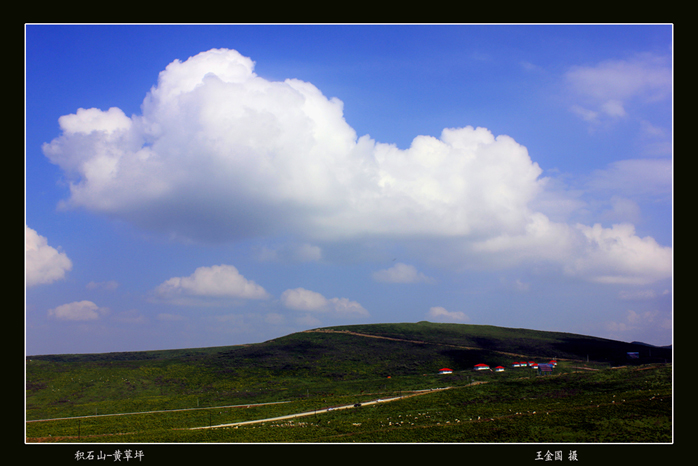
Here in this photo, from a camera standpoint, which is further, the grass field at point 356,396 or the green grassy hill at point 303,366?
the green grassy hill at point 303,366

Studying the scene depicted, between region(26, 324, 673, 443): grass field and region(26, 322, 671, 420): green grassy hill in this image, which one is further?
region(26, 322, 671, 420): green grassy hill

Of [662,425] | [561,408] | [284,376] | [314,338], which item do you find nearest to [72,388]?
[284,376]

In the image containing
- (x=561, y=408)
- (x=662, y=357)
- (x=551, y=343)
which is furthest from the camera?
(x=551, y=343)

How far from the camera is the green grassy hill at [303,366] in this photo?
87.3 metres

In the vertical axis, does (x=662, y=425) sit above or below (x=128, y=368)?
above

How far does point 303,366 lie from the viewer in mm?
120312

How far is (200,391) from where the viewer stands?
9669 cm

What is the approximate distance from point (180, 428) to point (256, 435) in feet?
48.0

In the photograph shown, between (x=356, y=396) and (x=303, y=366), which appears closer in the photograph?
(x=356, y=396)

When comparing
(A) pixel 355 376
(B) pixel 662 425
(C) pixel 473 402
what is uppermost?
(B) pixel 662 425

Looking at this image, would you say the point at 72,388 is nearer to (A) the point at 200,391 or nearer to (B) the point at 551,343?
(A) the point at 200,391

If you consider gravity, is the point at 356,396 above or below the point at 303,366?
above

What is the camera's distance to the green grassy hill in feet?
286

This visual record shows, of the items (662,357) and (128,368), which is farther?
(662,357)
